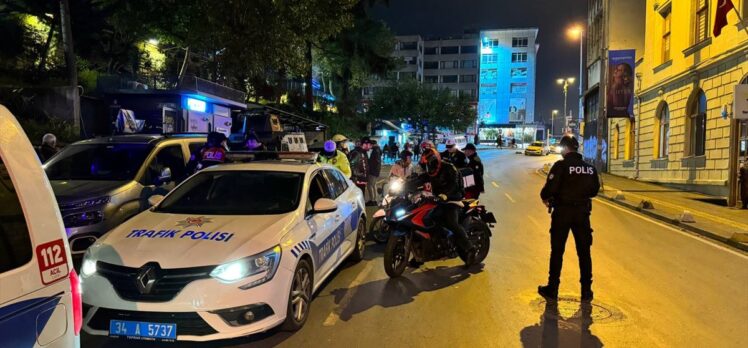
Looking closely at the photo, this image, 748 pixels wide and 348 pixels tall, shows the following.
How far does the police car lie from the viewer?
399cm

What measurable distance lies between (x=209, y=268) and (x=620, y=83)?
76.7 feet

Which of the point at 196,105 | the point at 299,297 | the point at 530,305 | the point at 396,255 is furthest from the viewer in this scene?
the point at 196,105

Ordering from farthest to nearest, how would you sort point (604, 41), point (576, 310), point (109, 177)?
point (604, 41)
point (109, 177)
point (576, 310)

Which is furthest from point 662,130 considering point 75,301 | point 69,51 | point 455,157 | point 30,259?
point 30,259

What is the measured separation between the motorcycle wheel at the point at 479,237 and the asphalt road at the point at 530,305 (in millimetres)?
196

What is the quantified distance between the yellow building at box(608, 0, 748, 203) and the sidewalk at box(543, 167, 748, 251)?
0.86 metres

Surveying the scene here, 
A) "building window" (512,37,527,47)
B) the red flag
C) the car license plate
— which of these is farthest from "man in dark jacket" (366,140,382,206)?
"building window" (512,37,527,47)

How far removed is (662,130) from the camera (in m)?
24.2

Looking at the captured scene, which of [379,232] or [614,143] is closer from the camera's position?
[379,232]

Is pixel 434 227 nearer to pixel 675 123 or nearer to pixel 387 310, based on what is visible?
pixel 387 310

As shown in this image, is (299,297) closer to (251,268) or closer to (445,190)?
(251,268)

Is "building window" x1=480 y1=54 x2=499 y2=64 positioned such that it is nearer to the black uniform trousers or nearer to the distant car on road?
the distant car on road

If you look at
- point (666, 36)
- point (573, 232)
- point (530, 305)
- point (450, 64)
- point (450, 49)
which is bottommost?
point (530, 305)

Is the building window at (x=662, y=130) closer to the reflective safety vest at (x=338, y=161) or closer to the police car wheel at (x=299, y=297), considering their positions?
the reflective safety vest at (x=338, y=161)
